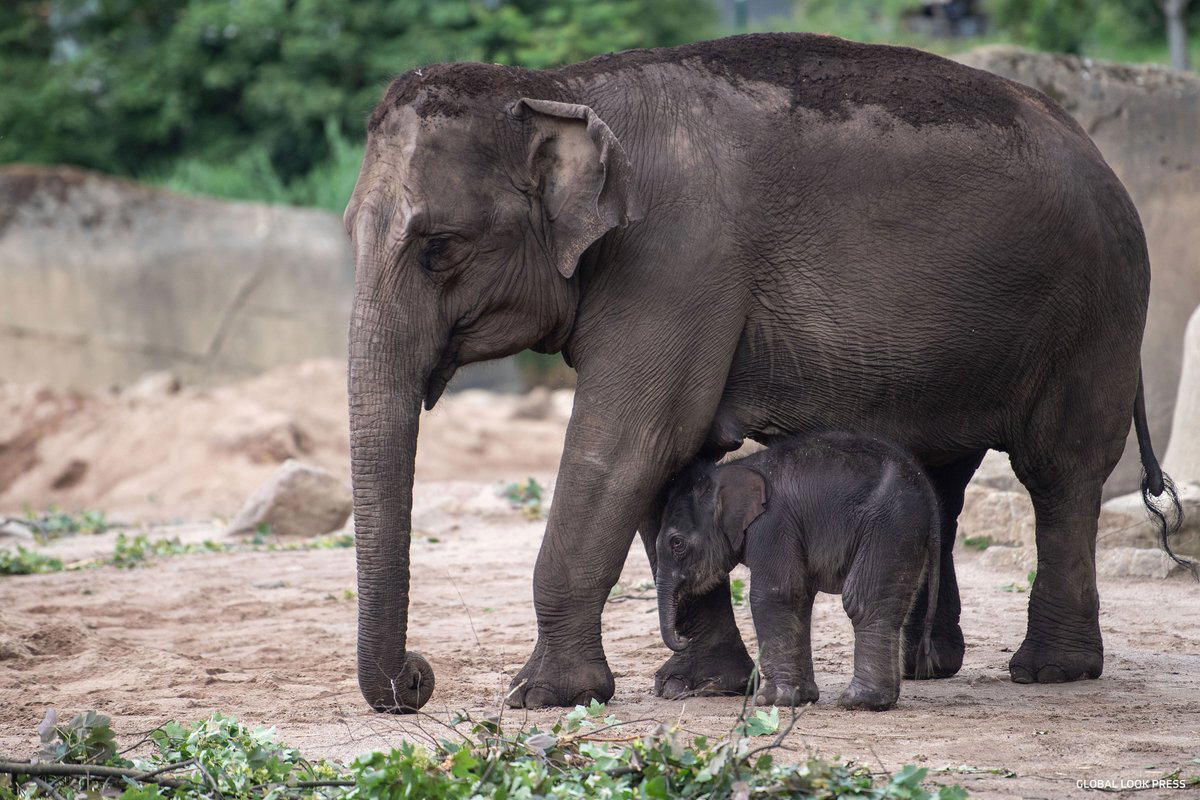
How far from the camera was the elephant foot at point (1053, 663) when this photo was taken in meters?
5.55

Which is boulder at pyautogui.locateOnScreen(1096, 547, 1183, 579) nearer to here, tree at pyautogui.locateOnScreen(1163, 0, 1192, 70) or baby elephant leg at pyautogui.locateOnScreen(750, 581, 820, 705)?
baby elephant leg at pyautogui.locateOnScreen(750, 581, 820, 705)

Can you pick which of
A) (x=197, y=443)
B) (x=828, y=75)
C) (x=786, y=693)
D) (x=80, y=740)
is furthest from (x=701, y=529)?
(x=197, y=443)

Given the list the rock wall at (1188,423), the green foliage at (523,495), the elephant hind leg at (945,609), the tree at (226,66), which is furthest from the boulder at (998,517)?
the tree at (226,66)

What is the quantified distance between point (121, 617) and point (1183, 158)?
23.7 feet

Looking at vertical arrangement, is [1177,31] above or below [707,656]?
above

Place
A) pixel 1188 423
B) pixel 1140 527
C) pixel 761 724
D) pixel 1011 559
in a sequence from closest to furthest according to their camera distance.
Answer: pixel 761 724 → pixel 1011 559 → pixel 1140 527 → pixel 1188 423

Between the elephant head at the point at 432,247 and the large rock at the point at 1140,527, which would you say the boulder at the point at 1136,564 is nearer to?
the large rock at the point at 1140,527

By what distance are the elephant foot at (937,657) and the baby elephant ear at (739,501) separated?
0.98 m

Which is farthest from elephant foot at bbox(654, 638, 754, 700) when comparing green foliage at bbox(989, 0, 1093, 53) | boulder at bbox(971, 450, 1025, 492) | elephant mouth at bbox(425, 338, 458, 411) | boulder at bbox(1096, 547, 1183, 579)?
green foliage at bbox(989, 0, 1093, 53)

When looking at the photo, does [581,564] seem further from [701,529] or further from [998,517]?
[998,517]

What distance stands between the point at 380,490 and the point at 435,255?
73cm

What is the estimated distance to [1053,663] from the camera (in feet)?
18.2

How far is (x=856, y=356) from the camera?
205 inches

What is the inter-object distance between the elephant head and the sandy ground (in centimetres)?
44
